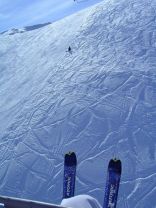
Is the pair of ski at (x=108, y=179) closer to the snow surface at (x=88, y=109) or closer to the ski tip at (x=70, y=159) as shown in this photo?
the ski tip at (x=70, y=159)

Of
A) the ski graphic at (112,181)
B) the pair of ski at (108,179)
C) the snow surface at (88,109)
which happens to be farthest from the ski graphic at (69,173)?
the snow surface at (88,109)

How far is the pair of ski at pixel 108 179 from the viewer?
3965mm

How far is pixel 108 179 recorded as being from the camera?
4039 mm

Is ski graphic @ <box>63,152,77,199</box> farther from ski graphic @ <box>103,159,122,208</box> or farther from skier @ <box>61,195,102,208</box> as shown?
skier @ <box>61,195,102,208</box>

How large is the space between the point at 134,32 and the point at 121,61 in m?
2.36

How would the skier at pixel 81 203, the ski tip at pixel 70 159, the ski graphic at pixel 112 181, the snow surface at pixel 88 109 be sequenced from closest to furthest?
the skier at pixel 81 203 < the ski graphic at pixel 112 181 < the ski tip at pixel 70 159 < the snow surface at pixel 88 109

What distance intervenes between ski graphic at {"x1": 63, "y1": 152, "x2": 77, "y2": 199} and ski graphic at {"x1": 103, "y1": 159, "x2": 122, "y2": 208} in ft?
1.43

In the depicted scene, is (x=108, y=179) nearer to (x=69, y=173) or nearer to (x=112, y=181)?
(x=112, y=181)

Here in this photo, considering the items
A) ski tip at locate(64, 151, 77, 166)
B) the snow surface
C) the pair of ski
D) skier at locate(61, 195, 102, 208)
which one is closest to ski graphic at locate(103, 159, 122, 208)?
the pair of ski

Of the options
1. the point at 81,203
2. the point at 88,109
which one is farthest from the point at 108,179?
the point at 88,109

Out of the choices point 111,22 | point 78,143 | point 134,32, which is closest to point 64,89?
point 78,143

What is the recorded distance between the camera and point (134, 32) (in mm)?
16125

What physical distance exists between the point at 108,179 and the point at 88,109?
7.73m

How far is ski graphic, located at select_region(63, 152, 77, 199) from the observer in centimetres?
425
